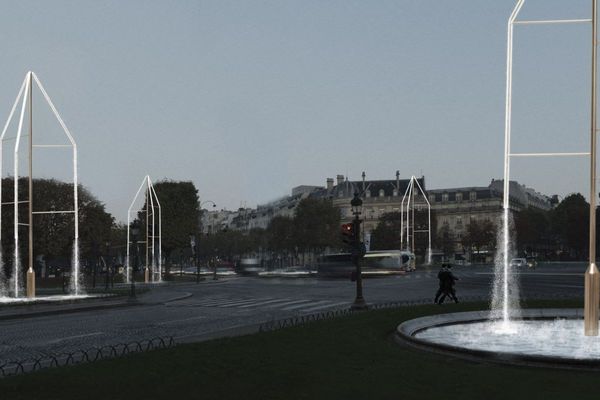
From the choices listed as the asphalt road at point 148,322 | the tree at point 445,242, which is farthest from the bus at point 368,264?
the tree at point 445,242

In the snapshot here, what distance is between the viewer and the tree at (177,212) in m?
79.9

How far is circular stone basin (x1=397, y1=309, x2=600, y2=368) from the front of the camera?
1329 centimetres

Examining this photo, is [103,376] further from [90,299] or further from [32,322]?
[90,299]

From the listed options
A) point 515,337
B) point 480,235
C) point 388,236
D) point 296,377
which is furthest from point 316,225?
point 296,377

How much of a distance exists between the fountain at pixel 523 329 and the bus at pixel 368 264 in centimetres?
5041

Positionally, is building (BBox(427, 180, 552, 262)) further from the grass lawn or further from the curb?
the grass lawn

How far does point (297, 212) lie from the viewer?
12719cm

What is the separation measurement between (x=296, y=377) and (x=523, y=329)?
367 inches

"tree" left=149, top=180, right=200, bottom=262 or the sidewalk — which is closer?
the sidewalk

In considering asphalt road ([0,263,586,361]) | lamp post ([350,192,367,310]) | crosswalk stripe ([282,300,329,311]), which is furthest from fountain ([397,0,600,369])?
crosswalk stripe ([282,300,329,311])

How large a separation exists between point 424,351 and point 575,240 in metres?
127

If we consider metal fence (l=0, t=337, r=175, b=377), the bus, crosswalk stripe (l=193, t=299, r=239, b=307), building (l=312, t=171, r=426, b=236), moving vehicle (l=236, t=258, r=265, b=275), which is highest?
building (l=312, t=171, r=426, b=236)

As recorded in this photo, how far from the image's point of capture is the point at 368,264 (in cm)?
8300

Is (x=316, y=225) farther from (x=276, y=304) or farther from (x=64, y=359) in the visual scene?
(x=64, y=359)
